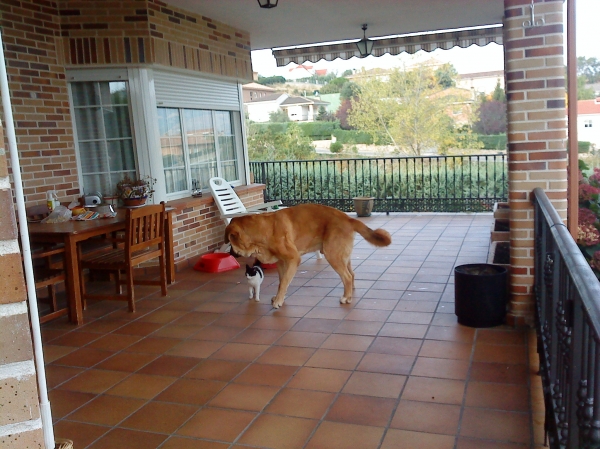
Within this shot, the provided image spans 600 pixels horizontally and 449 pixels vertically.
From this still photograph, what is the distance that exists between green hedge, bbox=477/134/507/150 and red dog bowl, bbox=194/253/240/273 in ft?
44.8

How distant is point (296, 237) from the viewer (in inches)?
188

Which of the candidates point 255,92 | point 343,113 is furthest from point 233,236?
point 255,92

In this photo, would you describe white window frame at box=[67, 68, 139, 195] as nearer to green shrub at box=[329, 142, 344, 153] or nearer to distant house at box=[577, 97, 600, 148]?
distant house at box=[577, 97, 600, 148]

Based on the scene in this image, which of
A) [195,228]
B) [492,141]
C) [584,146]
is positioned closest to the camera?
[584,146]

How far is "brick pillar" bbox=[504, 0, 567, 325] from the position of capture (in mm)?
A: 3547

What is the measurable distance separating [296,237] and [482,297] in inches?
64.2

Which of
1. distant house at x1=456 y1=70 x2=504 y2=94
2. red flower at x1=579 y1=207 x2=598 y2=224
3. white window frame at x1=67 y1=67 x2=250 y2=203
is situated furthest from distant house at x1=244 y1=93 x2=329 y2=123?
red flower at x1=579 y1=207 x2=598 y2=224

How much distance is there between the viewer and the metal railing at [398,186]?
32.4ft

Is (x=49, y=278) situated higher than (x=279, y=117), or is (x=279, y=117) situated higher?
(x=279, y=117)

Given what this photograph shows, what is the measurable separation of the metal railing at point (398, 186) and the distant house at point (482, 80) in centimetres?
873

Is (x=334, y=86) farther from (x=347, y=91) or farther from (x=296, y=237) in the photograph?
(x=296, y=237)

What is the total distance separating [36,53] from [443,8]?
487 centimetres

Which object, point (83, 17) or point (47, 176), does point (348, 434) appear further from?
point (83, 17)

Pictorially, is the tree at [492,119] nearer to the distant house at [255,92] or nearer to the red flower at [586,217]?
the distant house at [255,92]
